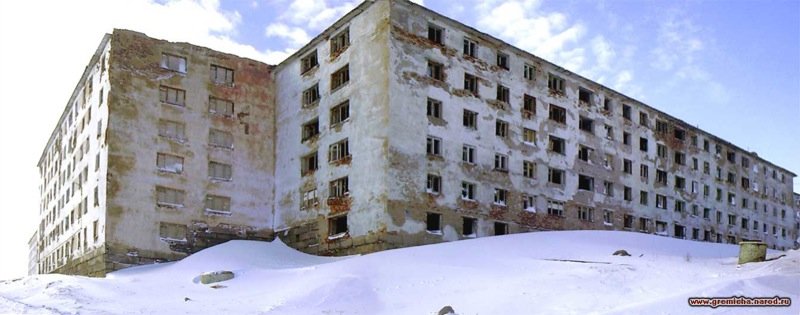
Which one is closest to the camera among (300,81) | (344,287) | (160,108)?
(344,287)

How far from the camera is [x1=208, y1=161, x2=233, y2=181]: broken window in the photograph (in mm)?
41625

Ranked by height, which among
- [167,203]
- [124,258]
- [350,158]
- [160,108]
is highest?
[160,108]

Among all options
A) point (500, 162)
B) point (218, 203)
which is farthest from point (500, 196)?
point (218, 203)

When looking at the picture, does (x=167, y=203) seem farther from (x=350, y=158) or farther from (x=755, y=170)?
(x=755, y=170)

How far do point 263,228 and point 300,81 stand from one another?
9500mm

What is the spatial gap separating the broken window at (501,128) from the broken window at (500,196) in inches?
133

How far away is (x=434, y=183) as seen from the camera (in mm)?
37156

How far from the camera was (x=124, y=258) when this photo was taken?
37219mm

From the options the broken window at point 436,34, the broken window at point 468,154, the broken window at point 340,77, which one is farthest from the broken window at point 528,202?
the broken window at point 340,77

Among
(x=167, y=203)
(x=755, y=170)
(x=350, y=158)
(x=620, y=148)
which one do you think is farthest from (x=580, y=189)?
(x=755, y=170)

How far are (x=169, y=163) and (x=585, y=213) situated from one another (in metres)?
26.7

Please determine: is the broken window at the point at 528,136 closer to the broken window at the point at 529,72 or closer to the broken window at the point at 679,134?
the broken window at the point at 529,72

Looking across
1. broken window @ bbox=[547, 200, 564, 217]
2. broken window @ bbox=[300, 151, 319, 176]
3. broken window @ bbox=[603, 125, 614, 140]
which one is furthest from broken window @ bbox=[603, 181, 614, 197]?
broken window @ bbox=[300, 151, 319, 176]

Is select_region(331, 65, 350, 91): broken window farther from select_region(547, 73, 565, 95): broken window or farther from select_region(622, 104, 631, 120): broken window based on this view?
select_region(622, 104, 631, 120): broken window
